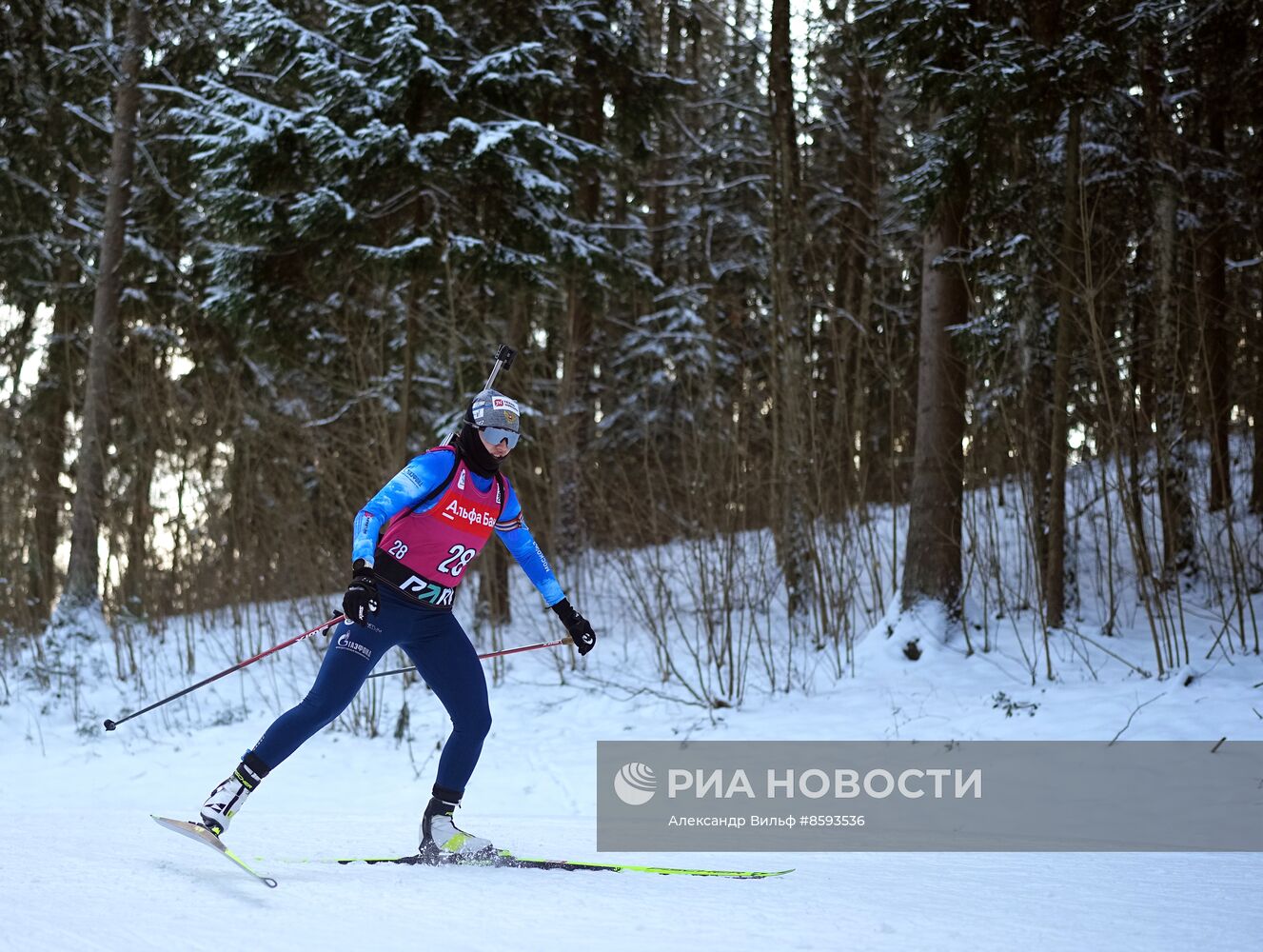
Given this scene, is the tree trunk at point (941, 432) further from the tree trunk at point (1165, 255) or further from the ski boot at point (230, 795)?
the ski boot at point (230, 795)

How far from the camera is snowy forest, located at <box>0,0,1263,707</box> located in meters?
9.48

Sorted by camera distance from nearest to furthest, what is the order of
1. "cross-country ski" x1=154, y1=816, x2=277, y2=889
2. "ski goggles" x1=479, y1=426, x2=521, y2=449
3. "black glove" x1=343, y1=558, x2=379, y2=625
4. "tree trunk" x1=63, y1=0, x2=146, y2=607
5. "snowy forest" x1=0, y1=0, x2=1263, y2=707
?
"cross-country ski" x1=154, y1=816, x2=277, y2=889 < "black glove" x1=343, y1=558, x2=379, y2=625 < "ski goggles" x1=479, y1=426, x2=521, y2=449 < "snowy forest" x1=0, y1=0, x2=1263, y2=707 < "tree trunk" x1=63, y1=0, x2=146, y2=607

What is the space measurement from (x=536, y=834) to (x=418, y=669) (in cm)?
155

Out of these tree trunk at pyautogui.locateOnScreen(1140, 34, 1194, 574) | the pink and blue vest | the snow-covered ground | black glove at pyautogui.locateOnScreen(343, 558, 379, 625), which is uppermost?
tree trunk at pyautogui.locateOnScreen(1140, 34, 1194, 574)

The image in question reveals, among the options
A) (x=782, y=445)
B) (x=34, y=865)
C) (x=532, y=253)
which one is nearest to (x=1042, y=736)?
(x=782, y=445)

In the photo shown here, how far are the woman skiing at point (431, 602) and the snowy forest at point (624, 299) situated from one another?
12.9 ft

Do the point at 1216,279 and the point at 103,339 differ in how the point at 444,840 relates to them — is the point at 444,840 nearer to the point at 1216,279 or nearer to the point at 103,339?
the point at 103,339

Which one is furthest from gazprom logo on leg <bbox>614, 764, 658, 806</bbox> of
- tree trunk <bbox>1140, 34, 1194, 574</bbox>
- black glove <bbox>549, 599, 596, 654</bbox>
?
tree trunk <bbox>1140, 34, 1194, 574</bbox>

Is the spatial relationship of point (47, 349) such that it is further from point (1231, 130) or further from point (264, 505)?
point (1231, 130)

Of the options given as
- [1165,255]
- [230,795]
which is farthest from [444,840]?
[1165,255]

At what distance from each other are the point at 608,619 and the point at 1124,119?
25.3 feet

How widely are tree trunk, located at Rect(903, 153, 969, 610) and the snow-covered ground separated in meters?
0.65

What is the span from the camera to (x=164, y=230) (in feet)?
49.1

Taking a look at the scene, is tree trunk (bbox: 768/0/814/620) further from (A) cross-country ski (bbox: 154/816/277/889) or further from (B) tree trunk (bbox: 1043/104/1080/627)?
(A) cross-country ski (bbox: 154/816/277/889)
